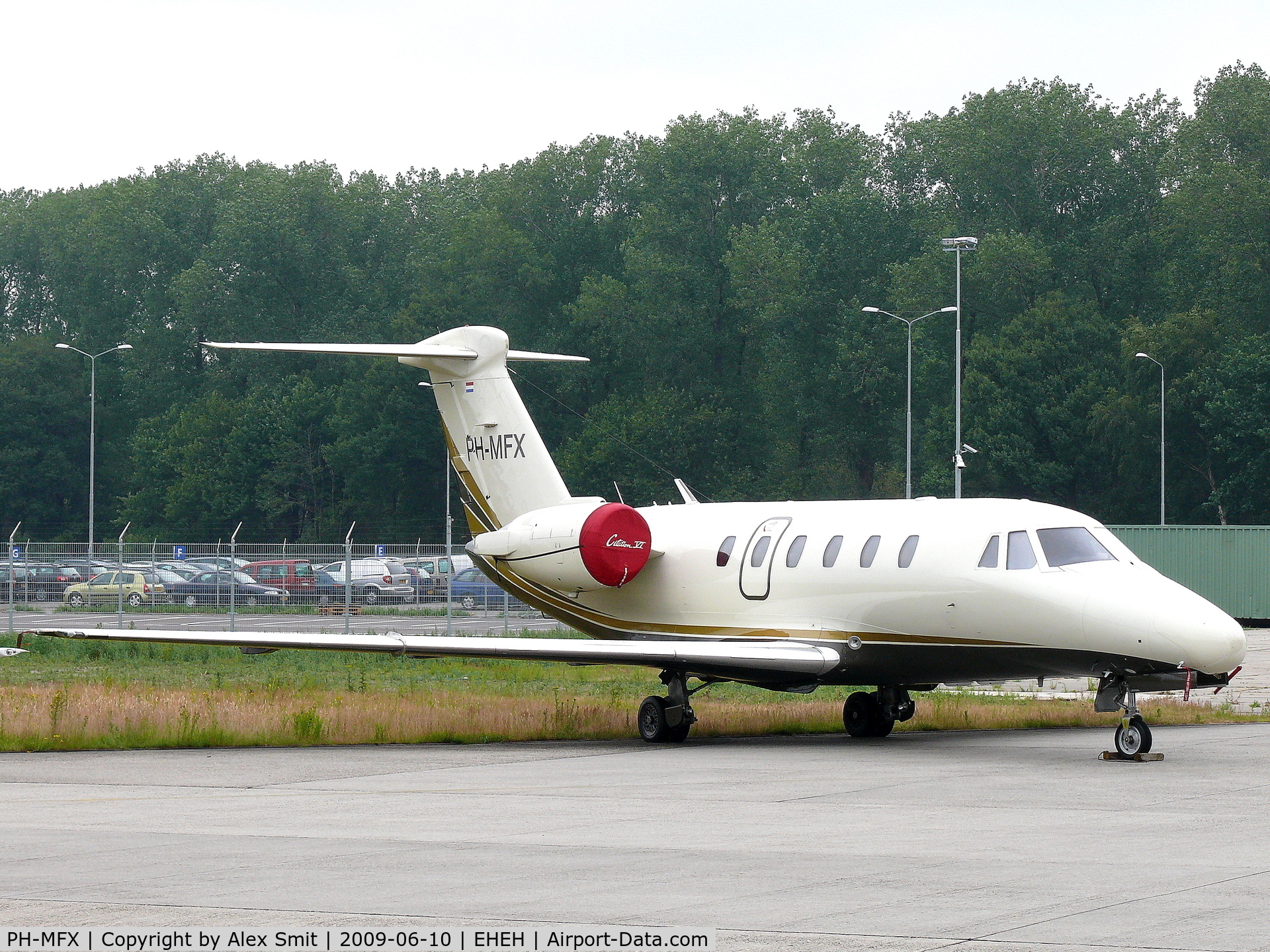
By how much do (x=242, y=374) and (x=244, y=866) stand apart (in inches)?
3728

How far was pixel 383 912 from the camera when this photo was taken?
915 centimetres

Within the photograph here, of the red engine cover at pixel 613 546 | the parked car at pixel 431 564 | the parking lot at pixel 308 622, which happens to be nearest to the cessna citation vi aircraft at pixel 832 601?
the red engine cover at pixel 613 546

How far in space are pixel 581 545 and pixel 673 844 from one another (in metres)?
11.1

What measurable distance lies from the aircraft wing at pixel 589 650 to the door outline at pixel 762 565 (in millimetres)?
1161

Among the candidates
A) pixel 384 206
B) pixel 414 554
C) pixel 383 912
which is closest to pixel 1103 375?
pixel 414 554

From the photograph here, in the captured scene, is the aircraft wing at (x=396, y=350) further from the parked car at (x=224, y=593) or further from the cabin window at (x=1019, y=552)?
the parked car at (x=224, y=593)

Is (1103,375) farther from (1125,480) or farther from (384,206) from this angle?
(384,206)

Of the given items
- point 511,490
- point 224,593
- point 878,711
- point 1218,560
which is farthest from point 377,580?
point 1218,560

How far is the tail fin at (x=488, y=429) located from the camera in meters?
25.1

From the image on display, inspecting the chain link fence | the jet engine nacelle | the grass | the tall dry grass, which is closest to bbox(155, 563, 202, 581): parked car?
the chain link fence

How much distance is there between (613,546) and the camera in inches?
899

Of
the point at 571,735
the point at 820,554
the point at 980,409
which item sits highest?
the point at 980,409

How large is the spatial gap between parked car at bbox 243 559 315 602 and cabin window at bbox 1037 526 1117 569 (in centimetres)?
2877

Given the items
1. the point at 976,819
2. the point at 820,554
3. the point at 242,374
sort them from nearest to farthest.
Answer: the point at 976,819
the point at 820,554
the point at 242,374
